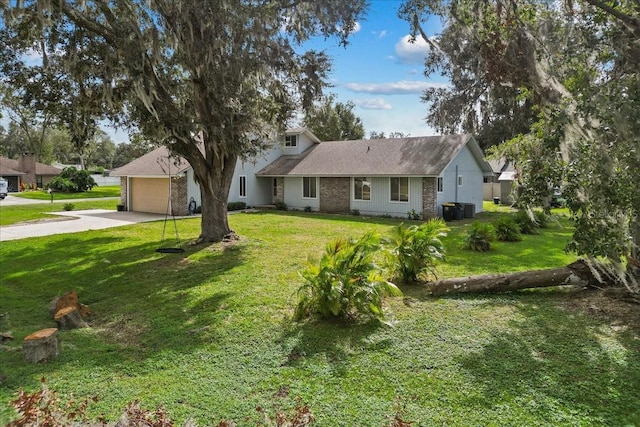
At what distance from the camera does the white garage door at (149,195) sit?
22875mm

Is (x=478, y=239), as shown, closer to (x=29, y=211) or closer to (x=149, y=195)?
(x=149, y=195)

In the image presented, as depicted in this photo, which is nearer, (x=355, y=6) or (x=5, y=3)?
(x=5, y=3)

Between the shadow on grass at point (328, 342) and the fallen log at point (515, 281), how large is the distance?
72.4 inches

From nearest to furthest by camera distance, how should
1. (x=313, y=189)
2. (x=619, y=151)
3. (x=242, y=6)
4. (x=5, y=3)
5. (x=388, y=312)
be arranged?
1. (x=619, y=151)
2. (x=388, y=312)
3. (x=5, y=3)
4. (x=242, y=6)
5. (x=313, y=189)

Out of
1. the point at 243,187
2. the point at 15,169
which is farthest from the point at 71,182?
the point at 243,187

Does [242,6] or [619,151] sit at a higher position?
[242,6]

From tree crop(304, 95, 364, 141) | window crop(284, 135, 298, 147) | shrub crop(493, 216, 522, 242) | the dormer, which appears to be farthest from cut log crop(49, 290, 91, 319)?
tree crop(304, 95, 364, 141)

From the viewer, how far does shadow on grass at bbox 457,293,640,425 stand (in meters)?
3.93

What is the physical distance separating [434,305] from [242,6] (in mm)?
7554

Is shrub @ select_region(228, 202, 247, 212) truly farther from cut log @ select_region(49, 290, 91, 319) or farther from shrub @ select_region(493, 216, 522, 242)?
cut log @ select_region(49, 290, 91, 319)

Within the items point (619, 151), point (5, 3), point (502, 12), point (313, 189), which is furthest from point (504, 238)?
point (5, 3)

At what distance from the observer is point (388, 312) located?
6.53 m

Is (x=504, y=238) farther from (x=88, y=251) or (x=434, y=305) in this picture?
(x=88, y=251)

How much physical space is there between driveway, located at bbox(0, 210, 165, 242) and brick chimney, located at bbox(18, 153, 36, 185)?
27959 millimetres
